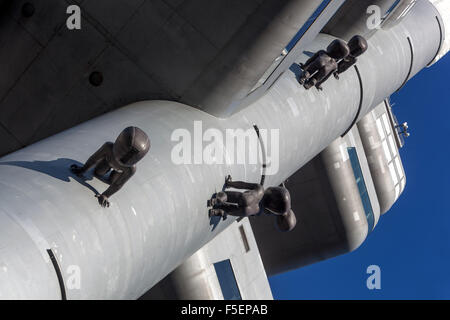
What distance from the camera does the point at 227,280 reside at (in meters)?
16.1

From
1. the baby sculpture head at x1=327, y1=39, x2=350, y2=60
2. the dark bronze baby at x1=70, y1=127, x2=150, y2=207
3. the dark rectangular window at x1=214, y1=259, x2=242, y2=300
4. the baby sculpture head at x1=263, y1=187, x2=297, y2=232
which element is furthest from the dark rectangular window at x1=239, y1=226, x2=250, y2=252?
the dark bronze baby at x1=70, y1=127, x2=150, y2=207

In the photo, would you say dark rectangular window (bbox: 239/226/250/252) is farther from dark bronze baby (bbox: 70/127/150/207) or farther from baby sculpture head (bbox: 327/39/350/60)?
dark bronze baby (bbox: 70/127/150/207)

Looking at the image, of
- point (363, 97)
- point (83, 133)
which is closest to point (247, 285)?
point (363, 97)

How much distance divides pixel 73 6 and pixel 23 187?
5.49 metres

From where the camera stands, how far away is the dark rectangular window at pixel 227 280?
1582 cm

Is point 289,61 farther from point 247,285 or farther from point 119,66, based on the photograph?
point 247,285

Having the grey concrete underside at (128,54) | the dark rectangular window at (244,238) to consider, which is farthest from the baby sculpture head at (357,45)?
the dark rectangular window at (244,238)

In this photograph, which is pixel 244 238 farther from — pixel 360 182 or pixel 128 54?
pixel 128 54

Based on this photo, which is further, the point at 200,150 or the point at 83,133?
the point at 200,150

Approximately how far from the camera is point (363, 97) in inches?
663

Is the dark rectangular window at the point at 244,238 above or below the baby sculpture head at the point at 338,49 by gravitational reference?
below

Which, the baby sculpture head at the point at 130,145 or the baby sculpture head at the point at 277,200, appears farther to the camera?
the baby sculpture head at the point at 277,200

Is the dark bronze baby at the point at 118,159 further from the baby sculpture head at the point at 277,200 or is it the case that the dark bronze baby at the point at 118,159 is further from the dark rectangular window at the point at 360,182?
the dark rectangular window at the point at 360,182

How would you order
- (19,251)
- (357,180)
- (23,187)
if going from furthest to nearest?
(357,180), (23,187), (19,251)
